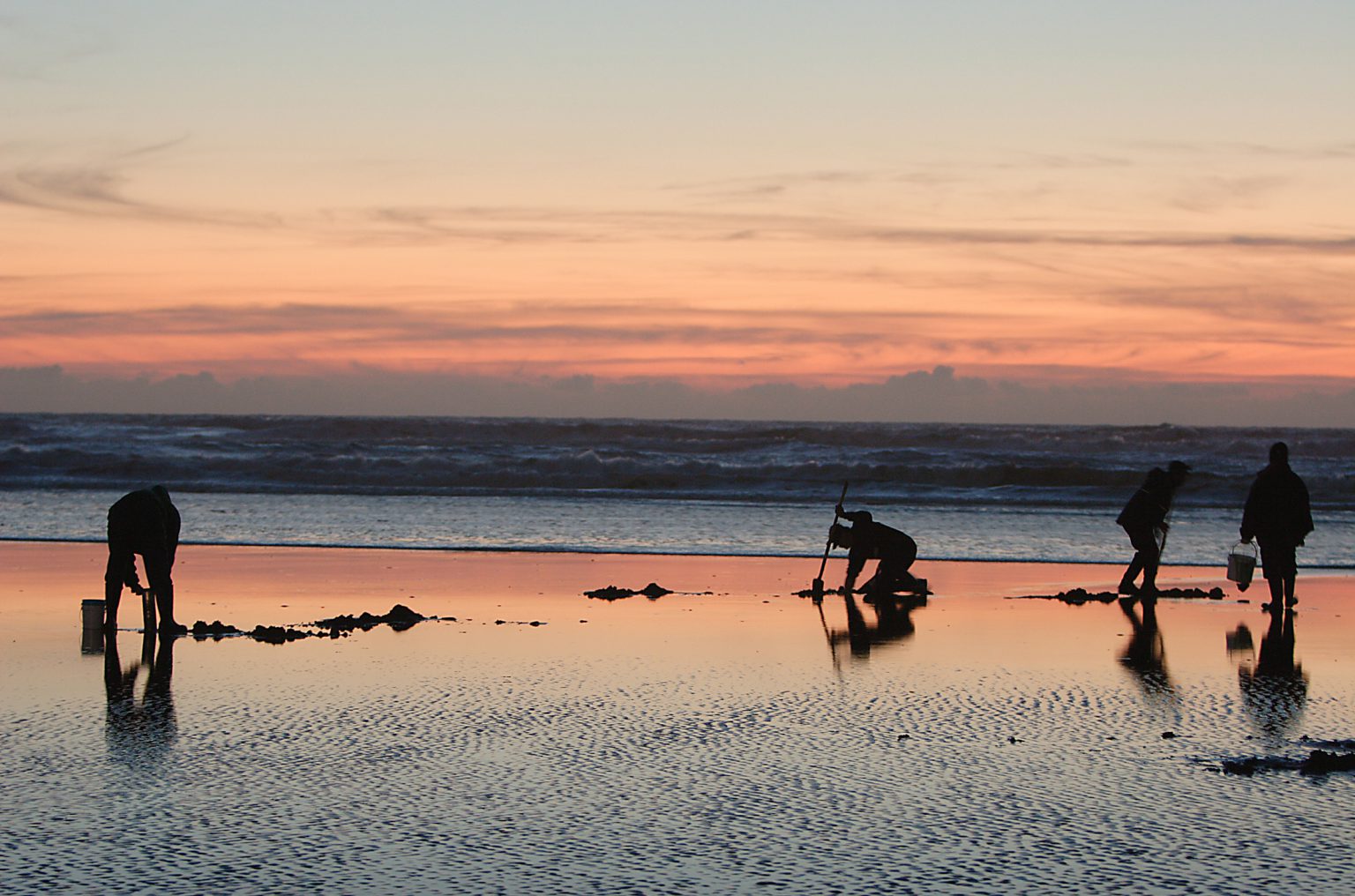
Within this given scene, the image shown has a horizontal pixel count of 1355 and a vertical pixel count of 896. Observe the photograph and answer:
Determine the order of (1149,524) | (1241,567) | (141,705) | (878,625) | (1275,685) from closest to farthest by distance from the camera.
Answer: (141,705) → (1275,685) → (878,625) → (1241,567) → (1149,524)

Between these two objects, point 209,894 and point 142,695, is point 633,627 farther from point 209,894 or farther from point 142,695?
point 209,894

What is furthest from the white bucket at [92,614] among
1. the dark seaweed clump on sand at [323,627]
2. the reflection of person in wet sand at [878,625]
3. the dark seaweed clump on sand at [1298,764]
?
the dark seaweed clump on sand at [1298,764]

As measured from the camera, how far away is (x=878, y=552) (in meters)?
14.5

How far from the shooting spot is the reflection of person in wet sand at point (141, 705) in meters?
7.12

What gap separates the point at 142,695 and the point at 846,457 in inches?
1674

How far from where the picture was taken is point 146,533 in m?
11.0

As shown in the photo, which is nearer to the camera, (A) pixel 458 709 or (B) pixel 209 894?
(B) pixel 209 894

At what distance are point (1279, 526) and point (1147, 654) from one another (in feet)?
12.4

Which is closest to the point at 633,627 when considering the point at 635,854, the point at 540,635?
the point at 540,635

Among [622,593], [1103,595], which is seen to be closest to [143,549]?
[622,593]

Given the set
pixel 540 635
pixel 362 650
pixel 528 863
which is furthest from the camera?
pixel 540 635

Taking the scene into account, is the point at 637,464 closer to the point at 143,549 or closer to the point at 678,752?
the point at 143,549

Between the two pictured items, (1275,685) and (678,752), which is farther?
(1275,685)

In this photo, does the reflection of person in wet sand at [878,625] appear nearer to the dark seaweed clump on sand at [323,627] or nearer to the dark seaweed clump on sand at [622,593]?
the dark seaweed clump on sand at [622,593]
